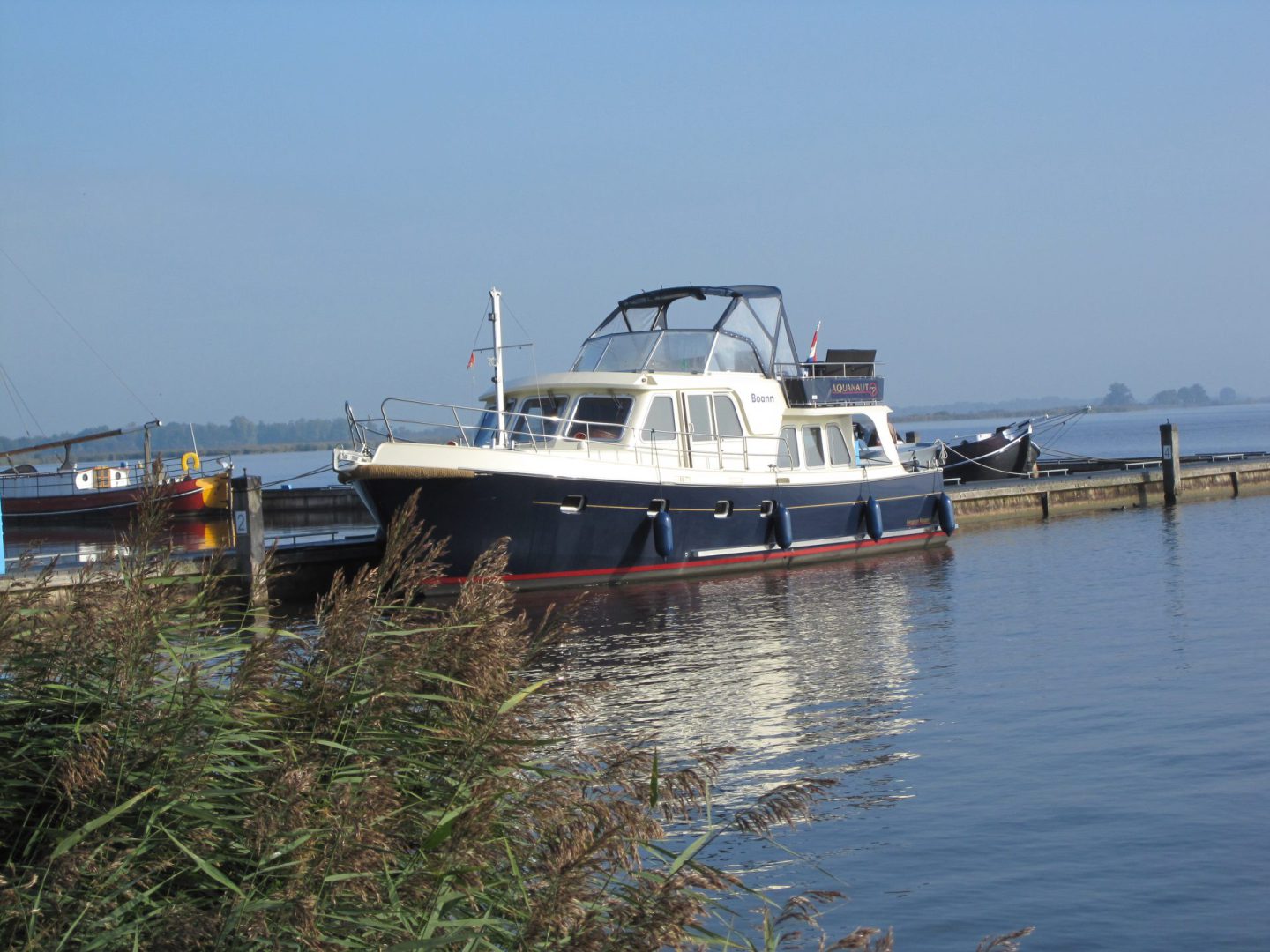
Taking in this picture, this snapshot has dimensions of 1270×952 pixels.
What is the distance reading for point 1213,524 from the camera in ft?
90.5

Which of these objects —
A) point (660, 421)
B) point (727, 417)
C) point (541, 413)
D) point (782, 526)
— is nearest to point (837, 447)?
point (782, 526)

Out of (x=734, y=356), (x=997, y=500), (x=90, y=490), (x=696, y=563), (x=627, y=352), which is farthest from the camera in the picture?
(x=90, y=490)

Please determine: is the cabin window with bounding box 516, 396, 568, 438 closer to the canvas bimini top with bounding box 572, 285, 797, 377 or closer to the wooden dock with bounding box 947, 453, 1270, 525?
the canvas bimini top with bounding box 572, 285, 797, 377

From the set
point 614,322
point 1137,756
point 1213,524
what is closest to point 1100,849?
point 1137,756

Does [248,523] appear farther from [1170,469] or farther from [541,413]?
[1170,469]

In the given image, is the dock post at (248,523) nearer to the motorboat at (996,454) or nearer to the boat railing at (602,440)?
the boat railing at (602,440)

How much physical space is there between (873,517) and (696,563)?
4.40 metres

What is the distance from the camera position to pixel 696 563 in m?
20.9

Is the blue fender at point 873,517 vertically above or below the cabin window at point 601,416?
below

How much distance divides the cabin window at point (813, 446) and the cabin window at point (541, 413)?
16.1ft

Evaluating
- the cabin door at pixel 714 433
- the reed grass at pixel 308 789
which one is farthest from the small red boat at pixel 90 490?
the reed grass at pixel 308 789

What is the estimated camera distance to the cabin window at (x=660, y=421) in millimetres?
20062

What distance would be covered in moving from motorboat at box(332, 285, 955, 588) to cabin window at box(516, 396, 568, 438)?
0.10ft

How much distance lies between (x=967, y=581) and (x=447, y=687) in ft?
57.8
